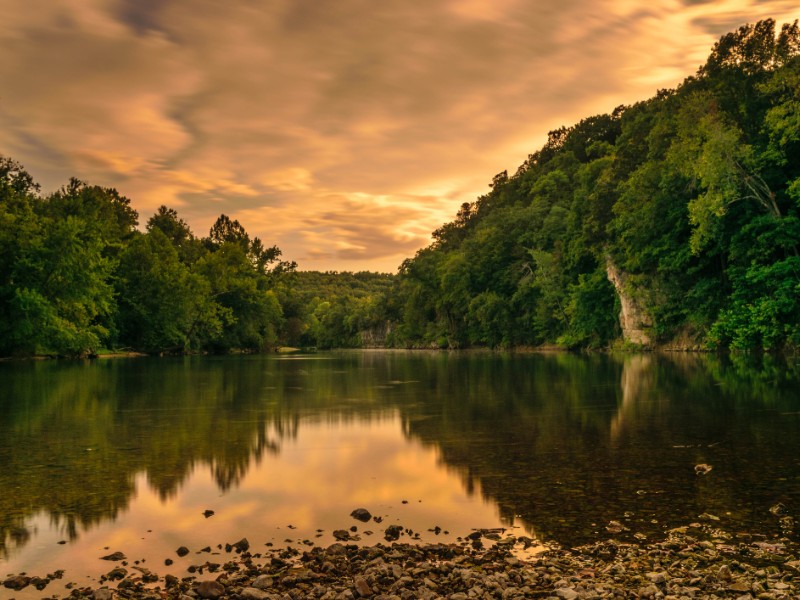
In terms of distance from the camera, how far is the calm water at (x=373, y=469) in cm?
732

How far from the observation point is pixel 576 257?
78312mm

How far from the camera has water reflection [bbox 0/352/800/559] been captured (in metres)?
8.07

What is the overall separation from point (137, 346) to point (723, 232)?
71.6 meters

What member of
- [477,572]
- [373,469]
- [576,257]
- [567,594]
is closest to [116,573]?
[477,572]

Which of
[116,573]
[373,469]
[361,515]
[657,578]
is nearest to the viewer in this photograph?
[657,578]

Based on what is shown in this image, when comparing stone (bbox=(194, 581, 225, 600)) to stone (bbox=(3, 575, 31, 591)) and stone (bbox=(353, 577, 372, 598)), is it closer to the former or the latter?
stone (bbox=(353, 577, 372, 598))

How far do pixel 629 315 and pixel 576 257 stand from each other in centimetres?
1428

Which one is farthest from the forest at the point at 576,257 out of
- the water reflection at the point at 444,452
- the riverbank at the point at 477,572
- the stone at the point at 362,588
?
the stone at the point at 362,588

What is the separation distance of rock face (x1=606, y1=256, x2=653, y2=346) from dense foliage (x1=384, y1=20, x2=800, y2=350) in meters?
0.55

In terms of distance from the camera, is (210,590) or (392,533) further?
(392,533)

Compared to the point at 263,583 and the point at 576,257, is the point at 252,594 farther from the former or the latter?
the point at 576,257

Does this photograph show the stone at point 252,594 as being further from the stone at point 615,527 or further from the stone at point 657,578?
the stone at point 615,527

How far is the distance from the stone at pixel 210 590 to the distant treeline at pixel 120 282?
57.8 m

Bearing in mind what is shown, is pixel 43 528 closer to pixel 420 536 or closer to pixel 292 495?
pixel 292 495
